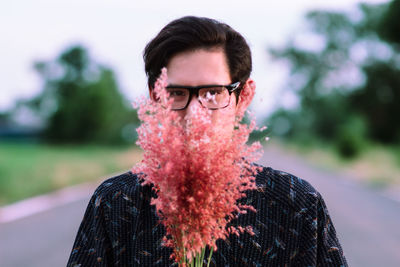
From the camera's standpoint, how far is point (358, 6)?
123ft

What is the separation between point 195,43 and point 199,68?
11cm

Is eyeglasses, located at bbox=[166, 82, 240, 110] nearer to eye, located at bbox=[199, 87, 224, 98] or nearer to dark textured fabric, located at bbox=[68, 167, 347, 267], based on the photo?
eye, located at bbox=[199, 87, 224, 98]

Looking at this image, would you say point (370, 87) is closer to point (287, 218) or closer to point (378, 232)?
point (378, 232)

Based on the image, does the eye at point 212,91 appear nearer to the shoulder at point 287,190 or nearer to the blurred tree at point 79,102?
the shoulder at point 287,190

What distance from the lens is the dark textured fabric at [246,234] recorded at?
1.62 metres

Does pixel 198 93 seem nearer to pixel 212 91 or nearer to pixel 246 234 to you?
pixel 212 91

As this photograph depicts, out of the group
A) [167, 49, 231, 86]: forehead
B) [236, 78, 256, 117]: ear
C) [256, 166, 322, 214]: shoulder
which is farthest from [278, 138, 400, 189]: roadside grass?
[167, 49, 231, 86]: forehead

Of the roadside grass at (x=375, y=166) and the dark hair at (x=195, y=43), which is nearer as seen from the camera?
the dark hair at (x=195, y=43)

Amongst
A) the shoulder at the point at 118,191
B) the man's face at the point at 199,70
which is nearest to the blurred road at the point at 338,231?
the shoulder at the point at 118,191

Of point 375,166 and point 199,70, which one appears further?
point 375,166

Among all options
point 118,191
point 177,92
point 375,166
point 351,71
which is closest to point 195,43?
point 177,92

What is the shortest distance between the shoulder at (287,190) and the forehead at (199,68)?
0.44 meters

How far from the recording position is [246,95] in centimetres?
162

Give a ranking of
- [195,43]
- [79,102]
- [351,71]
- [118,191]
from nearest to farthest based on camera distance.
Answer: [195,43] < [118,191] < [351,71] < [79,102]
